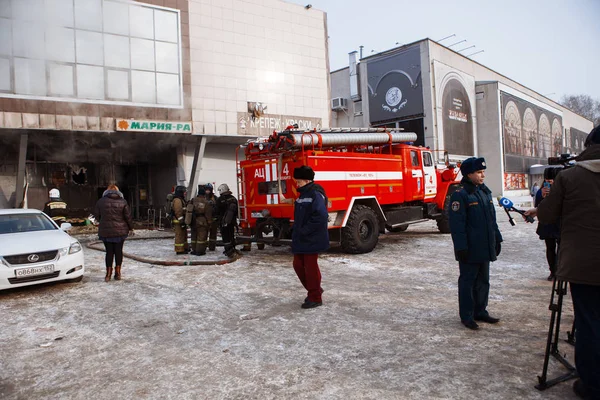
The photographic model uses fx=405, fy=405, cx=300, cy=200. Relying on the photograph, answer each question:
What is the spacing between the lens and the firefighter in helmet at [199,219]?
938 centimetres

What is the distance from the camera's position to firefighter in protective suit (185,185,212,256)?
9383 millimetres

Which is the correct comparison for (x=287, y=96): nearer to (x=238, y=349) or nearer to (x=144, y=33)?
(x=144, y=33)

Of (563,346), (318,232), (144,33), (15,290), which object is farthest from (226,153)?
(563,346)

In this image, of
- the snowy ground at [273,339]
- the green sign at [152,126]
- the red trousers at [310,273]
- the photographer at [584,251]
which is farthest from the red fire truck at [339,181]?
the green sign at [152,126]

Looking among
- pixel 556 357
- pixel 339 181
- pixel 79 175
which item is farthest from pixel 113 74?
pixel 556 357

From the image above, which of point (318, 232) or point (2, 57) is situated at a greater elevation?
point (2, 57)

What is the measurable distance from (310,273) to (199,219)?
5088 mm

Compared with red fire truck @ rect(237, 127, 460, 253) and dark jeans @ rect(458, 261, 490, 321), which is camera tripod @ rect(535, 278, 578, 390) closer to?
dark jeans @ rect(458, 261, 490, 321)

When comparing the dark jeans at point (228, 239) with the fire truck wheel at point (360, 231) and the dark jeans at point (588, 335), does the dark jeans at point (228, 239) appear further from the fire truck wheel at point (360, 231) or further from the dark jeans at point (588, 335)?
the dark jeans at point (588, 335)

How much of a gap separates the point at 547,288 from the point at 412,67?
25.7 meters

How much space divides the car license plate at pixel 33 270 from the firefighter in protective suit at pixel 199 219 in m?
3.47

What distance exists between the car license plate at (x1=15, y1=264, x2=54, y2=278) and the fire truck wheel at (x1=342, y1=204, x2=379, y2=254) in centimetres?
551

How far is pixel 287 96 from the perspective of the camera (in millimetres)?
19500

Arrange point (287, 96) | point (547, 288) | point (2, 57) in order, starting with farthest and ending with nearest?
point (287, 96) → point (2, 57) → point (547, 288)
